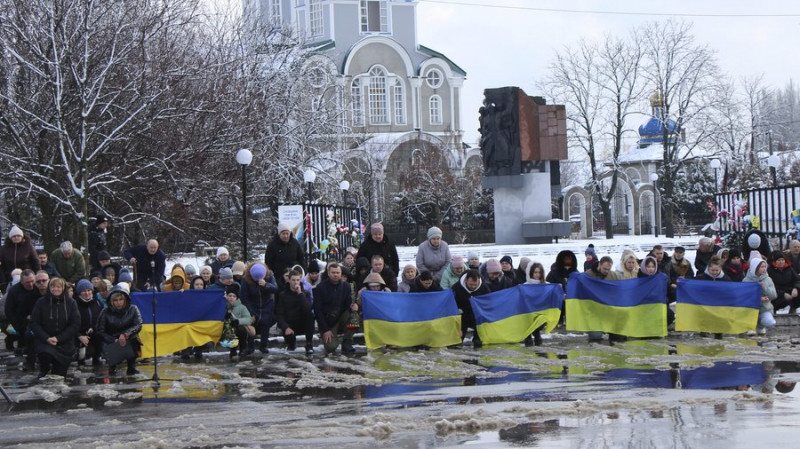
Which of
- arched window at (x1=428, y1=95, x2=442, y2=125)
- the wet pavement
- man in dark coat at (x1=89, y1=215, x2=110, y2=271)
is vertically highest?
arched window at (x1=428, y1=95, x2=442, y2=125)

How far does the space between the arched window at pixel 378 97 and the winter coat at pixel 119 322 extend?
7005cm

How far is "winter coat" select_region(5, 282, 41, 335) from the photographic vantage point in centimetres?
1692

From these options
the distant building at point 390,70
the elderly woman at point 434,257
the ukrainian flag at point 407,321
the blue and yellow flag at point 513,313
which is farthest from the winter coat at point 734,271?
the distant building at point 390,70

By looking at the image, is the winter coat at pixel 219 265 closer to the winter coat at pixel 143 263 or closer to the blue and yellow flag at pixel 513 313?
the winter coat at pixel 143 263

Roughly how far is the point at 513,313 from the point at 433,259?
2158 millimetres

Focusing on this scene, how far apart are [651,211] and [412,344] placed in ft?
187

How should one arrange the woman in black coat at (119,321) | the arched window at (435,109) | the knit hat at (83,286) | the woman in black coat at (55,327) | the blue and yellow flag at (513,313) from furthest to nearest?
the arched window at (435,109) < the blue and yellow flag at (513,313) < the knit hat at (83,286) < the woman in black coat at (119,321) < the woman in black coat at (55,327)

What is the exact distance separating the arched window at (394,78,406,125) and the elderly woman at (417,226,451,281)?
222 feet

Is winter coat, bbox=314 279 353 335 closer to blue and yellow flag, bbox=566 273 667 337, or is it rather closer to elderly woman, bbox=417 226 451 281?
elderly woman, bbox=417 226 451 281

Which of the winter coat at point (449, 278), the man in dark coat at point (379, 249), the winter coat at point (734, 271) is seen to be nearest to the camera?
the winter coat at point (449, 278)

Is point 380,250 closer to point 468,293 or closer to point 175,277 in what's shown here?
point 468,293

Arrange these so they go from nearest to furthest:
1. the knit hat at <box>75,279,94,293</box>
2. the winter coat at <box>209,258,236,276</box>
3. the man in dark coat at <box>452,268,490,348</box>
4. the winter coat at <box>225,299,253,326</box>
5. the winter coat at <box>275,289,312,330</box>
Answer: the knit hat at <box>75,279,94,293</box> → the winter coat at <box>225,299,253,326</box> → the winter coat at <box>275,289,312,330</box> → the man in dark coat at <box>452,268,490,348</box> → the winter coat at <box>209,258,236,276</box>

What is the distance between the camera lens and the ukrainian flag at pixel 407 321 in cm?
1809

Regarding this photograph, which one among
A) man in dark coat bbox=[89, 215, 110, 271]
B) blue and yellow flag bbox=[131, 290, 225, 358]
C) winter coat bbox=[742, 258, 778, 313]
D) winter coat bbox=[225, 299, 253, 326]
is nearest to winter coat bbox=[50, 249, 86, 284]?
man in dark coat bbox=[89, 215, 110, 271]
